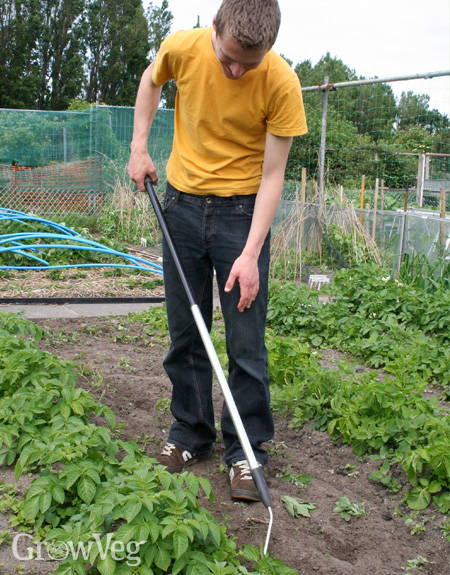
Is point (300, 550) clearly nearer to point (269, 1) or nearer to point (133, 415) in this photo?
point (133, 415)

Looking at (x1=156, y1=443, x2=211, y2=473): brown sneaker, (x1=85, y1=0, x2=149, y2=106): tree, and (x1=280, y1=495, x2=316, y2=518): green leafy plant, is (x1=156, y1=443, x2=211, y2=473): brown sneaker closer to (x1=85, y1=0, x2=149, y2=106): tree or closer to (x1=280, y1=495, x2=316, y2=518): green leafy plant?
(x1=280, y1=495, x2=316, y2=518): green leafy plant

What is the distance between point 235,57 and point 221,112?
298mm

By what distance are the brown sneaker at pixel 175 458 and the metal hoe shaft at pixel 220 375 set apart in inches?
20.5

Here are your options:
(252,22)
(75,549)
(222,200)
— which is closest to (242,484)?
(75,549)

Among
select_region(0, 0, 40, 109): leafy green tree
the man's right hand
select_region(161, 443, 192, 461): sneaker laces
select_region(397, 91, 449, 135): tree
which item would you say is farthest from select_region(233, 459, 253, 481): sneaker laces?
select_region(0, 0, 40, 109): leafy green tree

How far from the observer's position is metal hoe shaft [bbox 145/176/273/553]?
2.02 meters

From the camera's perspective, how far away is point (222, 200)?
251 centimetres

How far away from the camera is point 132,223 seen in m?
9.99

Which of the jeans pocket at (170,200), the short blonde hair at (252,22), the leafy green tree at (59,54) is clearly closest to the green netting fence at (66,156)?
the jeans pocket at (170,200)

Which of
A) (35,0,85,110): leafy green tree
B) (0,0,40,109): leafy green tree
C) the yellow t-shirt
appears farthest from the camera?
(35,0,85,110): leafy green tree

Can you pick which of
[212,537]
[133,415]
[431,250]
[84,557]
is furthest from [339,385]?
[431,250]

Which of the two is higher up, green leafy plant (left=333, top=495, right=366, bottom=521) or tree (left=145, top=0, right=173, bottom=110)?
tree (left=145, top=0, right=173, bottom=110)

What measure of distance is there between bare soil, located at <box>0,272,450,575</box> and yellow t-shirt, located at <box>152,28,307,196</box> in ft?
3.98

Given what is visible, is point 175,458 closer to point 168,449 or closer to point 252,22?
point 168,449
